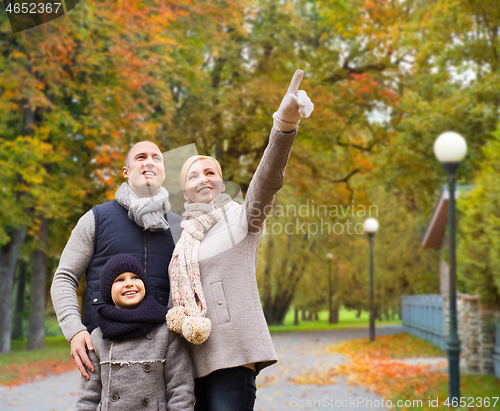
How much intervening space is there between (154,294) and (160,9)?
10807mm

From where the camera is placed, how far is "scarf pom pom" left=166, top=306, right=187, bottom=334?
236 cm

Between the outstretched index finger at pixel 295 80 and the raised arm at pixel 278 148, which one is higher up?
the outstretched index finger at pixel 295 80

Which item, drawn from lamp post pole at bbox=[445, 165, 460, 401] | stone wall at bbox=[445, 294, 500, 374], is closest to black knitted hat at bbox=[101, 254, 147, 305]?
lamp post pole at bbox=[445, 165, 460, 401]

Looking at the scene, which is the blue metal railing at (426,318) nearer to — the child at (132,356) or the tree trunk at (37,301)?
the tree trunk at (37,301)

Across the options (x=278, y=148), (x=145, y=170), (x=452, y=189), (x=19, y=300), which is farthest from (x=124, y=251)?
(x=19, y=300)

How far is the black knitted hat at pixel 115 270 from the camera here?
2.44 meters

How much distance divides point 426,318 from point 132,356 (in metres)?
15.5

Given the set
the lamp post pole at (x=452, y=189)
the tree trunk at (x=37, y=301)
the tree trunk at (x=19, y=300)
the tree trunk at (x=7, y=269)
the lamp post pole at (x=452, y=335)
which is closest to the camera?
the lamp post pole at (x=452, y=335)

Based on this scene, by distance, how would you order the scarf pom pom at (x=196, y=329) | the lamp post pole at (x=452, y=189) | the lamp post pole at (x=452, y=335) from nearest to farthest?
the scarf pom pom at (x=196, y=329)
the lamp post pole at (x=452, y=335)
the lamp post pole at (x=452, y=189)

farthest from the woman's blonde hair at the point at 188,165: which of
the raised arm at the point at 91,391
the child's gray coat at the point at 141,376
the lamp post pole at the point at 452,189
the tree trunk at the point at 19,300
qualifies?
the tree trunk at the point at 19,300

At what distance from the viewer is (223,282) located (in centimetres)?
248

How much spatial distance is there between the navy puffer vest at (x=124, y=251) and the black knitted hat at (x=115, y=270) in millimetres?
85

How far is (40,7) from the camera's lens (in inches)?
391

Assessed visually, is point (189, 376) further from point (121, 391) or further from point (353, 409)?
point (353, 409)
